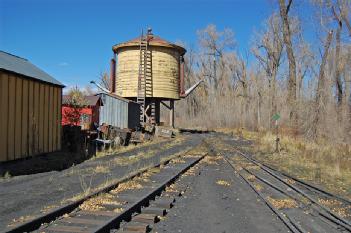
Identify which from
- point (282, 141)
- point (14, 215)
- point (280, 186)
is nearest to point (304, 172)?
point (280, 186)

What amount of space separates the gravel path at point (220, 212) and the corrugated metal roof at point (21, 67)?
324 inches

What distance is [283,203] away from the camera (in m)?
8.66

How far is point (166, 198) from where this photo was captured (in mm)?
8828

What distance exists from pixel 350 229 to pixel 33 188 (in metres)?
7.01

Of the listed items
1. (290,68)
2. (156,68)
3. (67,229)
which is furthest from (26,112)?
(290,68)

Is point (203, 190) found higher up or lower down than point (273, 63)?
lower down

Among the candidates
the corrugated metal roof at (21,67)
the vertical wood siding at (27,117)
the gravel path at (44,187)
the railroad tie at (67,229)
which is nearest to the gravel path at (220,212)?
the railroad tie at (67,229)

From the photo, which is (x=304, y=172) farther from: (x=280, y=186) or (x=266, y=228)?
(x=266, y=228)

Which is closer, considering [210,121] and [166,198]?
[166,198]

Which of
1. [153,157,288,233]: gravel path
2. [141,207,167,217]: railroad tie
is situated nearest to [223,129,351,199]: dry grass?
[153,157,288,233]: gravel path

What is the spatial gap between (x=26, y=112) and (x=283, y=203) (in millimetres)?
10551

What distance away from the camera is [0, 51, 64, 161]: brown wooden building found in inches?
550

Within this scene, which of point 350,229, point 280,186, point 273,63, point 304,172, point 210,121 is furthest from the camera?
point 210,121

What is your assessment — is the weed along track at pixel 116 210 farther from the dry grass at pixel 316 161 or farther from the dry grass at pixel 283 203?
the dry grass at pixel 316 161
